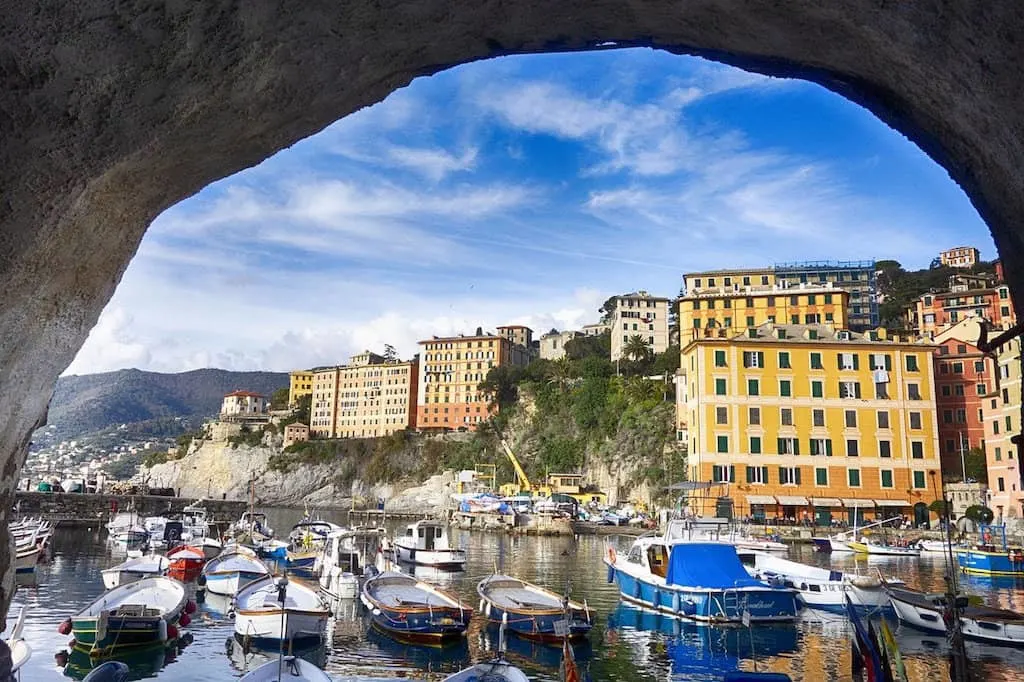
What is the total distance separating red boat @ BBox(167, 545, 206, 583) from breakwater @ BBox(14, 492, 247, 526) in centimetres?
3535

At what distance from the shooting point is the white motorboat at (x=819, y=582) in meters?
23.3

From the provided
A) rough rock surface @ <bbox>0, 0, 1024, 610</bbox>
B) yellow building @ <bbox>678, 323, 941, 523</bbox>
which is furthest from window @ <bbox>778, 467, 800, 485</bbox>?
rough rock surface @ <bbox>0, 0, 1024, 610</bbox>

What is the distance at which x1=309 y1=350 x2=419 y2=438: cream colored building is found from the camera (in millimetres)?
125500

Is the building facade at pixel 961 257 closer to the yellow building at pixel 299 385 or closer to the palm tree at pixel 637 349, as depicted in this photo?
the palm tree at pixel 637 349

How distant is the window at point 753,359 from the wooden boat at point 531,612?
34973 mm

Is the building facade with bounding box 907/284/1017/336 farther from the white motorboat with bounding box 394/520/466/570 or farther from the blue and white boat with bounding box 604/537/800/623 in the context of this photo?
the blue and white boat with bounding box 604/537/800/623

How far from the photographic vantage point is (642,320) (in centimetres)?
10981

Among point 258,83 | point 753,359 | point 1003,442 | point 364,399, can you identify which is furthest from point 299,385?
point 258,83

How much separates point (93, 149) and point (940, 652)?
22.9 meters

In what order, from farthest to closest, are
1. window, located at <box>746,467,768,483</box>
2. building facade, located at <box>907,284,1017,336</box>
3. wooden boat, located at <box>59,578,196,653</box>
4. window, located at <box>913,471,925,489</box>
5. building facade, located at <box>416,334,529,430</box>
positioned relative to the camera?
building facade, located at <box>416,334,529,430</box> < building facade, located at <box>907,284,1017,336</box> < window, located at <box>913,471,925,489</box> < window, located at <box>746,467,768,483</box> < wooden boat, located at <box>59,578,196,653</box>

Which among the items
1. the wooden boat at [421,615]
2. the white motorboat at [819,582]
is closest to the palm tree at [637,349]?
the white motorboat at [819,582]

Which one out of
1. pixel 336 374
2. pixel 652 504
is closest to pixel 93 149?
pixel 652 504

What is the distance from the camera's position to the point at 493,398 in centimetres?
11094

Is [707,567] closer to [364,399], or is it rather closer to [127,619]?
[127,619]
